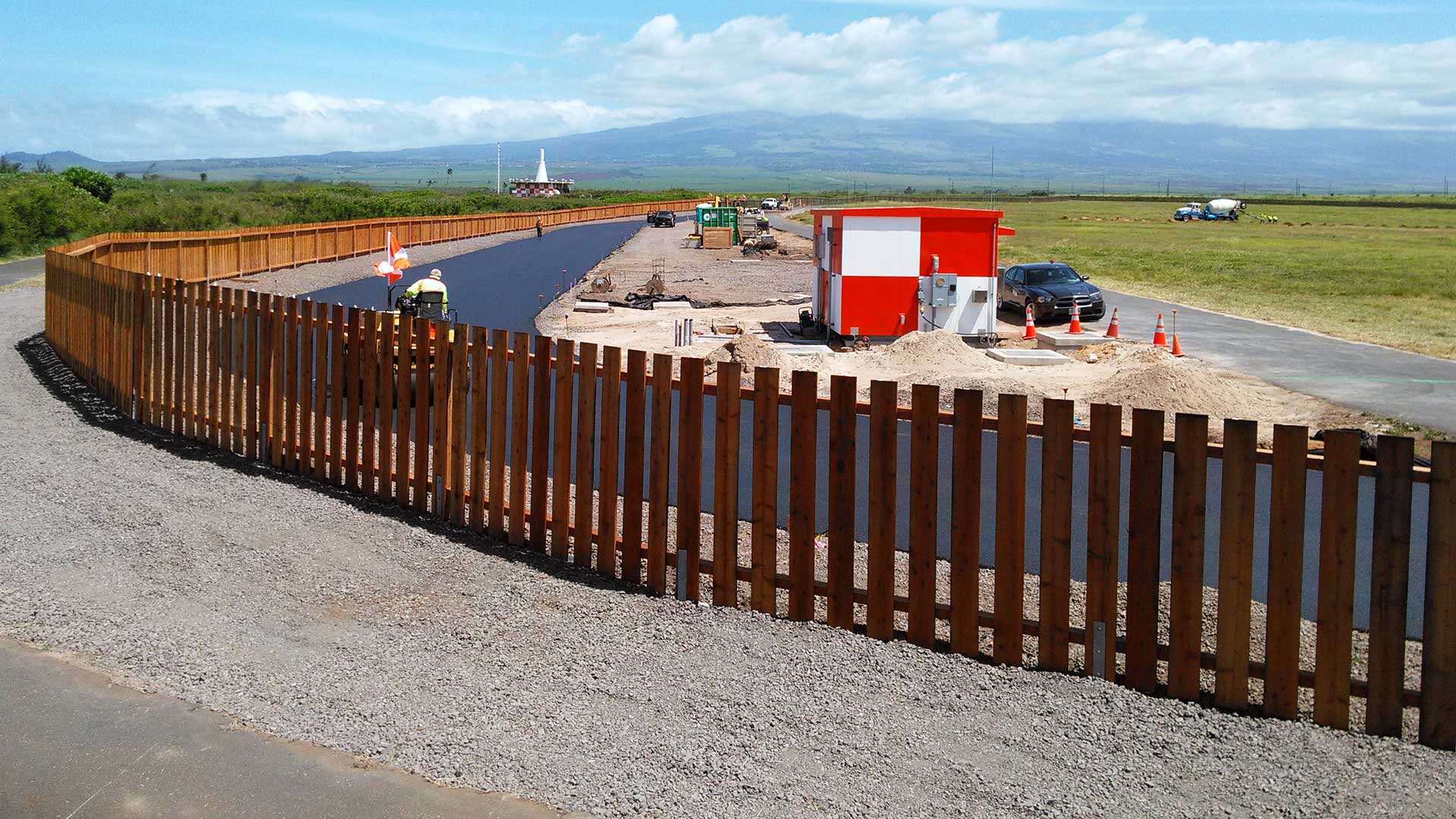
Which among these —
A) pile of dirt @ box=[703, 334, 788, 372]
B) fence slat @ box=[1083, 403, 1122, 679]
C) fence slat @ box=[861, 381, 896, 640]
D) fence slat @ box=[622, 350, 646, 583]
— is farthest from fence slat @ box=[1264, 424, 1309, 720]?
pile of dirt @ box=[703, 334, 788, 372]

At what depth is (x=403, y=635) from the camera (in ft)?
23.6

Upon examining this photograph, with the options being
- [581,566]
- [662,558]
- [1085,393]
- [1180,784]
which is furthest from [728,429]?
[1085,393]

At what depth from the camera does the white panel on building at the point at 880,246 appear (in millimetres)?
24234

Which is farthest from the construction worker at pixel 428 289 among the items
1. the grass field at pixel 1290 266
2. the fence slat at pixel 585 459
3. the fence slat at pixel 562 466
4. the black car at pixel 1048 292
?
the grass field at pixel 1290 266

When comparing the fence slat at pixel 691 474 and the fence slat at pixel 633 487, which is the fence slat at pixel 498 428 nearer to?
the fence slat at pixel 633 487

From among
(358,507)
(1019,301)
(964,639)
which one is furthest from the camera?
(1019,301)

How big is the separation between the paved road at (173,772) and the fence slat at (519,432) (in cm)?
298

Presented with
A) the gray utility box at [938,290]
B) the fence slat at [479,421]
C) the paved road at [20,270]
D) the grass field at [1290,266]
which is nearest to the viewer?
the fence slat at [479,421]

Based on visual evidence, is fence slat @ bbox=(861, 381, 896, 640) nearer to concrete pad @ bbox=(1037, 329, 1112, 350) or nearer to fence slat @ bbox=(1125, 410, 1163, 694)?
fence slat @ bbox=(1125, 410, 1163, 694)

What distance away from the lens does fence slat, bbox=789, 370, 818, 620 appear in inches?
290

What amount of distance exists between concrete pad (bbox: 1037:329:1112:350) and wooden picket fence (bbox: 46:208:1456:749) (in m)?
15.6

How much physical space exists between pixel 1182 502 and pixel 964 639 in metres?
1.34

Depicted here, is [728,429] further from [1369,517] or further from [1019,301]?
[1019,301]

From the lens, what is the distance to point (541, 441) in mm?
8664
